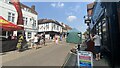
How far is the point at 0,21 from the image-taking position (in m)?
15.7

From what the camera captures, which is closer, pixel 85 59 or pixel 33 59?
pixel 85 59

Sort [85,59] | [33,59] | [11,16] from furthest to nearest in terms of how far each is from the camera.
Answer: [11,16] < [33,59] < [85,59]

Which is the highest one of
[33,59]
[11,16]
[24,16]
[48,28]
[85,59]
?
[24,16]

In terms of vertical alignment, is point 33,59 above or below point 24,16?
below

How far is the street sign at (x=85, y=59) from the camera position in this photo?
5.23 metres

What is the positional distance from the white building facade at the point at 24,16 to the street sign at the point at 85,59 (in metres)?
23.1

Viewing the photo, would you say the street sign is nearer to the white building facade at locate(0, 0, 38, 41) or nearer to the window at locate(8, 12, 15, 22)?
the white building facade at locate(0, 0, 38, 41)

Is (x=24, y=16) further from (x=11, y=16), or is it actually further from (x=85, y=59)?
(x=85, y=59)

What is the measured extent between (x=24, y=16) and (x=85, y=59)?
31797mm

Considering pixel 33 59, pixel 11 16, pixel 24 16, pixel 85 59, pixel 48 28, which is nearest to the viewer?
pixel 85 59

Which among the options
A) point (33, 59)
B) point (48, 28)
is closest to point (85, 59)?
point (33, 59)

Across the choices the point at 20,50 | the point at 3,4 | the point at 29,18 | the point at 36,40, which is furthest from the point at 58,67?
the point at 29,18

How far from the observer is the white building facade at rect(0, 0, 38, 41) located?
95.1 ft

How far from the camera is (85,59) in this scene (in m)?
5.32
